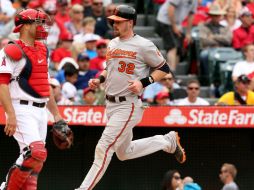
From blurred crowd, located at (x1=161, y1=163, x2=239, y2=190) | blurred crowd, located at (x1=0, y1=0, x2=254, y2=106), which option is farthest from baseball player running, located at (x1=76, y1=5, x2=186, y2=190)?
blurred crowd, located at (x1=0, y1=0, x2=254, y2=106)

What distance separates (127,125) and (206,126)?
7.29ft

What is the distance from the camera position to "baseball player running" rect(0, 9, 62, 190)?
8750 mm

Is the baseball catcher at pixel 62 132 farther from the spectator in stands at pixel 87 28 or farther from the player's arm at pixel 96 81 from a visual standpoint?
the spectator in stands at pixel 87 28

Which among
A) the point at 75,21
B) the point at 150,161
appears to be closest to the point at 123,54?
the point at 150,161

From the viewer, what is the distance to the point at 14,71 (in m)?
8.83

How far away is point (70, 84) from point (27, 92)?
14.0ft

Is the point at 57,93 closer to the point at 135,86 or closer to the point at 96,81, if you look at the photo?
the point at 96,81

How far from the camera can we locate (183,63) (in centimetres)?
1515

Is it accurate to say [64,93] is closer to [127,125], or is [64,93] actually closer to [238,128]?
[238,128]

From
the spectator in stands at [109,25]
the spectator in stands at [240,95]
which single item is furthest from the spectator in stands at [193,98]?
the spectator in stands at [109,25]

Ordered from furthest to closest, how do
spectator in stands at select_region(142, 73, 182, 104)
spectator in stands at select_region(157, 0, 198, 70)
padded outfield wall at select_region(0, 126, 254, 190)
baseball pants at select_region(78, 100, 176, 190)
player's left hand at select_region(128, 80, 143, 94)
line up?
spectator in stands at select_region(157, 0, 198, 70) → spectator in stands at select_region(142, 73, 182, 104) → padded outfield wall at select_region(0, 126, 254, 190) → baseball pants at select_region(78, 100, 176, 190) → player's left hand at select_region(128, 80, 143, 94)

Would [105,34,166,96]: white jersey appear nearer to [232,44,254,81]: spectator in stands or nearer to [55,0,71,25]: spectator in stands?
[232,44,254,81]: spectator in stands

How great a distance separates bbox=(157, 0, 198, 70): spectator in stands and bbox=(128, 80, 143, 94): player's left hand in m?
5.62

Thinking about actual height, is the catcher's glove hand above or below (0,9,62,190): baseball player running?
below
